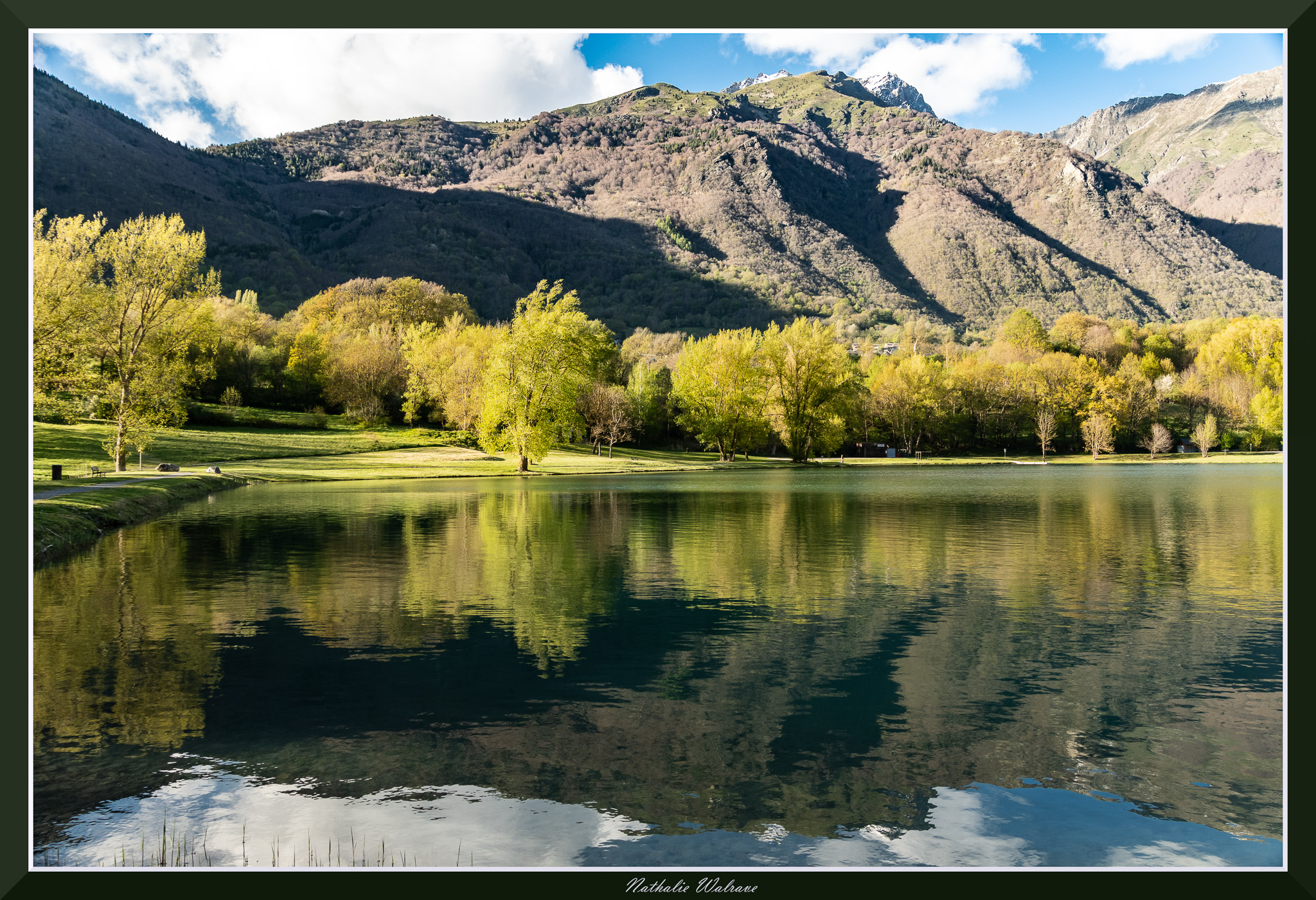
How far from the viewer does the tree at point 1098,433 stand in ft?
326

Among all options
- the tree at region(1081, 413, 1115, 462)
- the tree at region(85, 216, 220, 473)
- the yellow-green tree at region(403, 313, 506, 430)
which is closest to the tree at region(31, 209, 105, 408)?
the tree at region(85, 216, 220, 473)

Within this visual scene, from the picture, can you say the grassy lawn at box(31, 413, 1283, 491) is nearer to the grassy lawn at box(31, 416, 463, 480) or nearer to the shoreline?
the grassy lawn at box(31, 416, 463, 480)

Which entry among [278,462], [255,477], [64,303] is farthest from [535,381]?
[64,303]

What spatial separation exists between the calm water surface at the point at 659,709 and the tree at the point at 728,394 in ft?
211

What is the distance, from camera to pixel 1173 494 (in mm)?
42906

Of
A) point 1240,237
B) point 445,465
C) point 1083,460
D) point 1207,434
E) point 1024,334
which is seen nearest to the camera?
point 445,465

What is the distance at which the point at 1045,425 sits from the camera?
102 metres

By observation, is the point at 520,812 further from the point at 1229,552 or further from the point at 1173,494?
the point at 1173,494

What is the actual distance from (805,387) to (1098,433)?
41596 millimetres

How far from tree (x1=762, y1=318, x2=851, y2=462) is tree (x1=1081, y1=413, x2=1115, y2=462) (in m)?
35.1

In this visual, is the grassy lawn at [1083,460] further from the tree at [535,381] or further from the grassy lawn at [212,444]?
the grassy lawn at [212,444]

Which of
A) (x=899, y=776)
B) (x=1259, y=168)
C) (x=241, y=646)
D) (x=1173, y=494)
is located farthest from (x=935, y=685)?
(x=1259, y=168)

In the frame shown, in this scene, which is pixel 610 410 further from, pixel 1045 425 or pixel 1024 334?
pixel 1024 334

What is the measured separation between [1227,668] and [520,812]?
9.89 m
